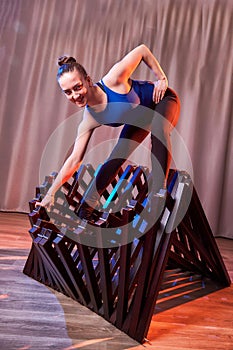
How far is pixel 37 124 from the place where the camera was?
3824 millimetres

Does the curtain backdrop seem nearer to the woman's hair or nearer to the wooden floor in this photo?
the wooden floor

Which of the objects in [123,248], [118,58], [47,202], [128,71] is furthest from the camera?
[118,58]

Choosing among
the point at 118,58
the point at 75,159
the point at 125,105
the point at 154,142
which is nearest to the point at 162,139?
the point at 154,142

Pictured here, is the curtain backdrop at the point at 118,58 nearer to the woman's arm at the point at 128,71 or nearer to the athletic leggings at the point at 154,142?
the athletic leggings at the point at 154,142

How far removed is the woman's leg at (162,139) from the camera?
66.1 inches

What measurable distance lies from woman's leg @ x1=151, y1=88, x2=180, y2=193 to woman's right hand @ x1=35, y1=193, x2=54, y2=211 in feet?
1.38

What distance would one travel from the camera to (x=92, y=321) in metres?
1.56

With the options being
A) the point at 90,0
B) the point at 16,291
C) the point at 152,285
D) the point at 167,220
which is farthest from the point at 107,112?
the point at 90,0

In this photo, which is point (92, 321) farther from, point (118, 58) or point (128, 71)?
point (118, 58)

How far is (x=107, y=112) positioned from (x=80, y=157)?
22 cm

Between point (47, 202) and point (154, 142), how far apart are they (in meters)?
0.50

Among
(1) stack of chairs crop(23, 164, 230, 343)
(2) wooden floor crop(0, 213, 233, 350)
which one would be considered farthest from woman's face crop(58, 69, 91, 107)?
(2) wooden floor crop(0, 213, 233, 350)

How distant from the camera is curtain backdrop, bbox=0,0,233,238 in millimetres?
3775

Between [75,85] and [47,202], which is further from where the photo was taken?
[47,202]
